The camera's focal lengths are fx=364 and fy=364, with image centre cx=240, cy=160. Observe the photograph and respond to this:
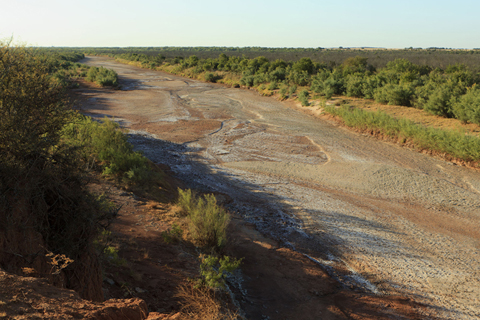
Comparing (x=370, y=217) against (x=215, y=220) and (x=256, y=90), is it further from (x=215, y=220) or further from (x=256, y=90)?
(x=256, y=90)

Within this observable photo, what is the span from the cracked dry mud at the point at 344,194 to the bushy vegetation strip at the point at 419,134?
0.60 meters

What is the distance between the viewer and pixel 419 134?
14.5 m

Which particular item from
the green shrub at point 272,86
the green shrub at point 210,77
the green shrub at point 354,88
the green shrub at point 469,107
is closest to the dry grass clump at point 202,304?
the green shrub at point 469,107

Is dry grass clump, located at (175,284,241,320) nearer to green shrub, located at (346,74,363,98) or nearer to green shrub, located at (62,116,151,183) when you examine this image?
green shrub, located at (62,116,151,183)

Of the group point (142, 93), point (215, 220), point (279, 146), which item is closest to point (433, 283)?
point (215, 220)

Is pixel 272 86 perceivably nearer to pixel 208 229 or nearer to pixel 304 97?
pixel 304 97

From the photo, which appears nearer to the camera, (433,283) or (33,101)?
(33,101)

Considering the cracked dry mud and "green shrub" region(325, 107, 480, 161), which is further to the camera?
"green shrub" region(325, 107, 480, 161)

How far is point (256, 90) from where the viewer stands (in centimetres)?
3172

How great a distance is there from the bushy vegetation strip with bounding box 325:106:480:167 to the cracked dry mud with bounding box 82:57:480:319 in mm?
602

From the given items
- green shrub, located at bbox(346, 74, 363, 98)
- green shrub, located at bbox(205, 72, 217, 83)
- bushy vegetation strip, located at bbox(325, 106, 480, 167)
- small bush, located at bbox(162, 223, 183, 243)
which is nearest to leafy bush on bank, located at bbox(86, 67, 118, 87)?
green shrub, located at bbox(205, 72, 217, 83)

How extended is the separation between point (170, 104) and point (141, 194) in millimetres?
16173

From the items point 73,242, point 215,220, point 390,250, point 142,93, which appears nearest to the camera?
point 73,242

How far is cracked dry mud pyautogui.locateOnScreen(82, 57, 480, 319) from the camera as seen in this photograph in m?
6.76
